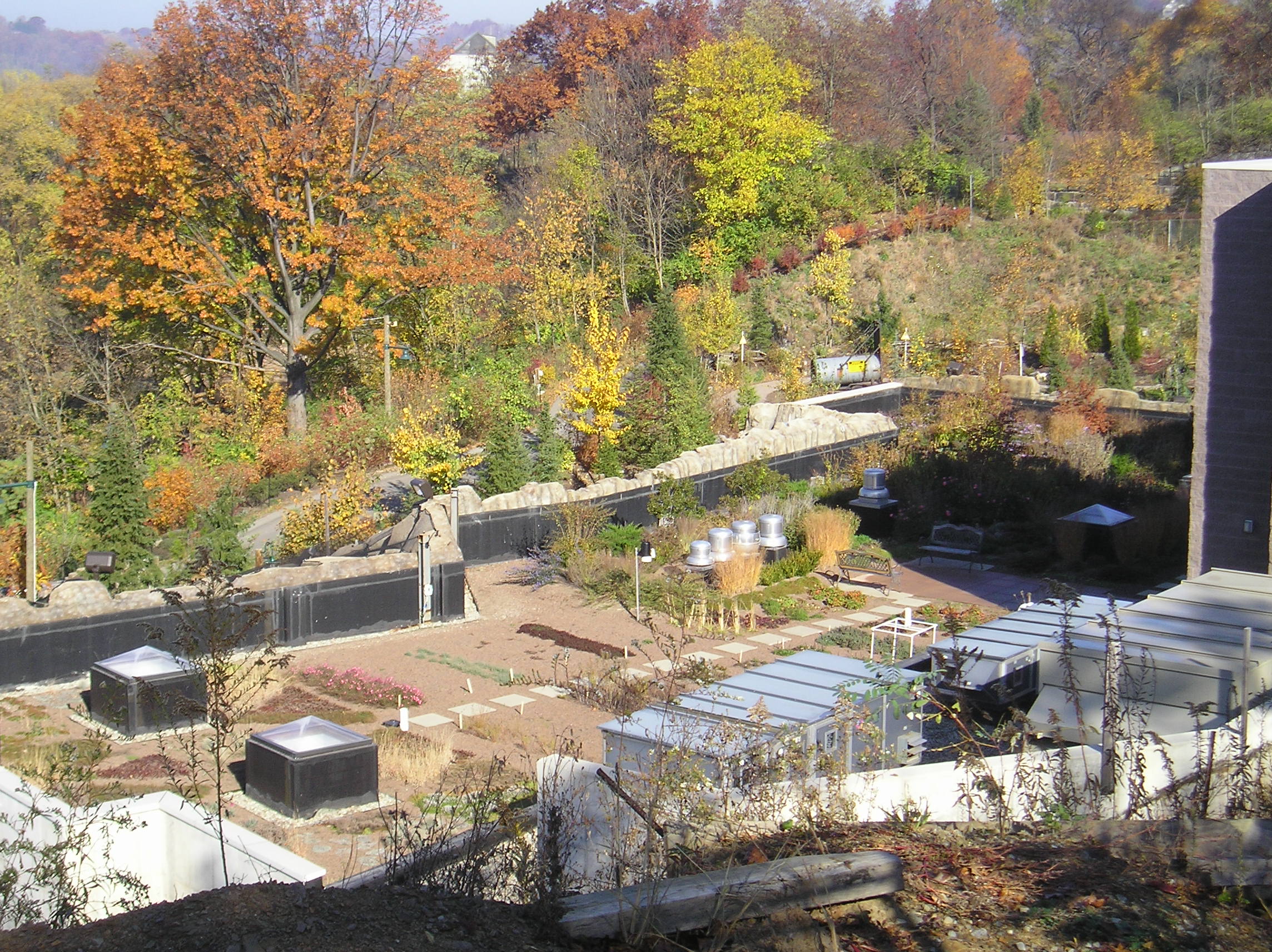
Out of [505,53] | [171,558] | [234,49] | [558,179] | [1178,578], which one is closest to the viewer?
[1178,578]

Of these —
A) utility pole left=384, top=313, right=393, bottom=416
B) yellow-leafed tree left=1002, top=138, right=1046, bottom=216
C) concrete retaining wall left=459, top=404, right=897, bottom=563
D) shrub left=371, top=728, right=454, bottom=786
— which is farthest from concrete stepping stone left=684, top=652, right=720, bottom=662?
yellow-leafed tree left=1002, top=138, right=1046, bottom=216

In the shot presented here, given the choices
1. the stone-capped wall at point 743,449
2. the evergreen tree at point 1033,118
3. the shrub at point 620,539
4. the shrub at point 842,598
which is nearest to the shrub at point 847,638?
the shrub at point 842,598

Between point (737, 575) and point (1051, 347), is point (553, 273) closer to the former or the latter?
point (1051, 347)

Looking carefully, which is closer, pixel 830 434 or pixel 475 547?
pixel 475 547

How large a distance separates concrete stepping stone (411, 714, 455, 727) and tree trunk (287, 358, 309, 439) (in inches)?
636

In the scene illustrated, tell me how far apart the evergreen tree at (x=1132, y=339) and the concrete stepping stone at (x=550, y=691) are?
2136 cm

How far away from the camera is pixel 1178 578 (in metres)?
16.3

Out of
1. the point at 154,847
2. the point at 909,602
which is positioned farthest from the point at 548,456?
the point at 154,847

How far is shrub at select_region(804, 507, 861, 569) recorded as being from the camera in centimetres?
1786

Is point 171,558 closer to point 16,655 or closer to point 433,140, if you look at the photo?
point 16,655

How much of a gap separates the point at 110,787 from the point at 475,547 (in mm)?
9358

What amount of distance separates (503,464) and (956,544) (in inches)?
276

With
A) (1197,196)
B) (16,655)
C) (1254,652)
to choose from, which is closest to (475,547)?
(16,655)

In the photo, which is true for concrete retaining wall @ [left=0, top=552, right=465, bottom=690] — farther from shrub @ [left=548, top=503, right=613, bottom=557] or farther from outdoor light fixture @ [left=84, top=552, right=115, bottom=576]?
shrub @ [left=548, top=503, right=613, bottom=557]
